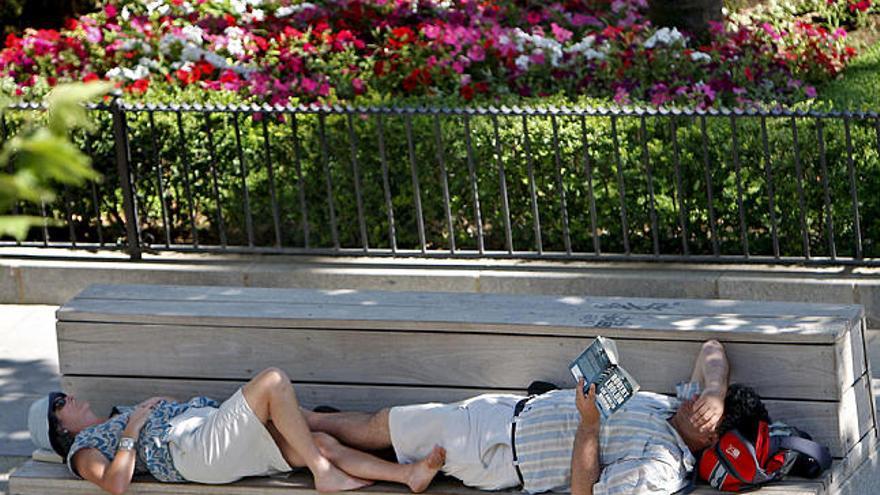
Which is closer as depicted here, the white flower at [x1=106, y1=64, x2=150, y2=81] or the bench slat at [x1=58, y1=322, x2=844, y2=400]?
the bench slat at [x1=58, y1=322, x2=844, y2=400]

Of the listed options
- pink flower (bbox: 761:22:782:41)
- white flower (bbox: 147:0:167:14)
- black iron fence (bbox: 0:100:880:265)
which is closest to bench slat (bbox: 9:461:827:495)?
black iron fence (bbox: 0:100:880:265)

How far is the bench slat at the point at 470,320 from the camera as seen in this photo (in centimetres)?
495

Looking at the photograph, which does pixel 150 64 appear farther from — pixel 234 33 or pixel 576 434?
pixel 576 434

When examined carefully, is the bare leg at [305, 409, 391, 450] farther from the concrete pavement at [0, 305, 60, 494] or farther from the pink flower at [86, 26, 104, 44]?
the pink flower at [86, 26, 104, 44]

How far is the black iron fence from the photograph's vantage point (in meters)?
7.44

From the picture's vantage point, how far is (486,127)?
7855 millimetres

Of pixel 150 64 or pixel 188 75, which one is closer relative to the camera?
pixel 188 75

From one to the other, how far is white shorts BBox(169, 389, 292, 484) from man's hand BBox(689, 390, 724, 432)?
1.37m

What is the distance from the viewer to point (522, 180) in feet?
25.7

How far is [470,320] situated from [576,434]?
634 millimetres

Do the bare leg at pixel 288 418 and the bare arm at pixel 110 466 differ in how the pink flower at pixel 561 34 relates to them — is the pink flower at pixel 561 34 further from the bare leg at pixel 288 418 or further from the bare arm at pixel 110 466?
the bare arm at pixel 110 466

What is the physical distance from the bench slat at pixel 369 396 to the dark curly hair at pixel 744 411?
20cm

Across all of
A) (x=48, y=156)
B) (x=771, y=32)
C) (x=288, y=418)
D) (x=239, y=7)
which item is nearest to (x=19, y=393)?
(x=288, y=418)

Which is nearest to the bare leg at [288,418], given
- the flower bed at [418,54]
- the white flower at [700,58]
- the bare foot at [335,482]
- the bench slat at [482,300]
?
the bare foot at [335,482]
